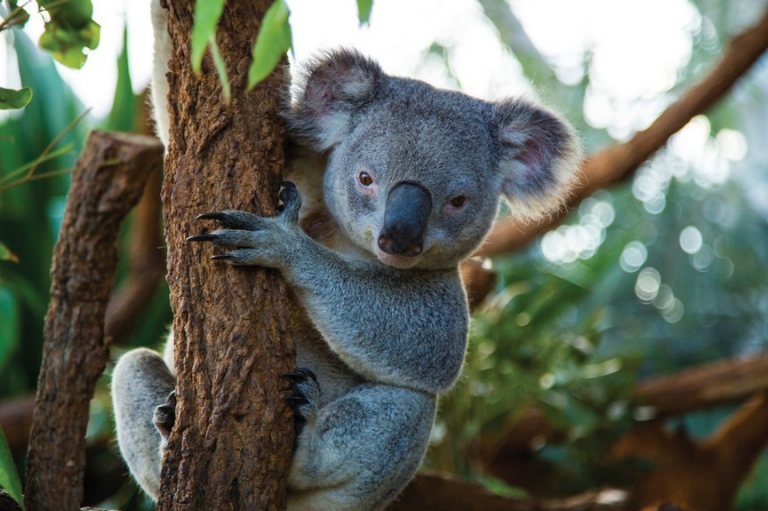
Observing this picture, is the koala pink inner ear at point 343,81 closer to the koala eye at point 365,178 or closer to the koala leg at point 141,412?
the koala eye at point 365,178

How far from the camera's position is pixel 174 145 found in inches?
91.8

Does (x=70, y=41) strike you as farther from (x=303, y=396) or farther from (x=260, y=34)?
(x=260, y=34)

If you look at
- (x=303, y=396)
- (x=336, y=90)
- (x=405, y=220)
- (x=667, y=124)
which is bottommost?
(x=303, y=396)

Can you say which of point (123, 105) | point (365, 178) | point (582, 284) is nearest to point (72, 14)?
point (365, 178)

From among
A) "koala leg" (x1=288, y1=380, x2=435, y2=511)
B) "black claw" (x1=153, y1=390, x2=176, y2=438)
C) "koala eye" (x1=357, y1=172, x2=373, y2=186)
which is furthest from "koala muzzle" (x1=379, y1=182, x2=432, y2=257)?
"black claw" (x1=153, y1=390, x2=176, y2=438)

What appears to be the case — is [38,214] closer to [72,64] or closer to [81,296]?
[81,296]

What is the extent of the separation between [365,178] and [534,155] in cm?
79

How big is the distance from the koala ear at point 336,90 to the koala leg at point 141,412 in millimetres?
1050

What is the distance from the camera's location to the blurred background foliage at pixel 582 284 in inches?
214

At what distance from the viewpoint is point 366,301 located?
261 cm

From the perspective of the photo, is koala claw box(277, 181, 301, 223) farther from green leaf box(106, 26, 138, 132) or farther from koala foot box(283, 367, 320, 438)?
green leaf box(106, 26, 138, 132)

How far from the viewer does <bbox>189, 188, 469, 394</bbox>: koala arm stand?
7.50ft

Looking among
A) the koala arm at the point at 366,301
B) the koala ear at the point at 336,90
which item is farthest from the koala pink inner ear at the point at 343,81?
the koala arm at the point at 366,301

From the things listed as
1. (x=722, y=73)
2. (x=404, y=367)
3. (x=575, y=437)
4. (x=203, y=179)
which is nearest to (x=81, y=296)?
(x=203, y=179)
